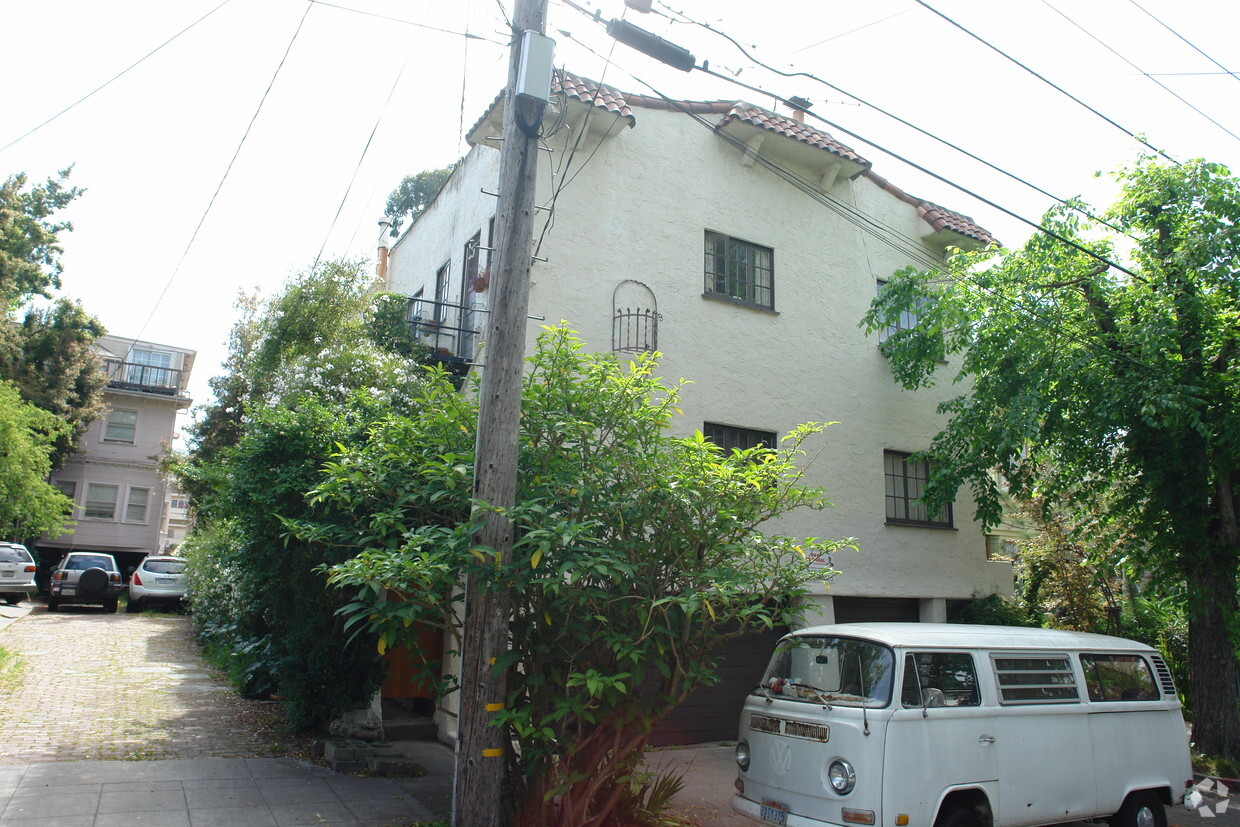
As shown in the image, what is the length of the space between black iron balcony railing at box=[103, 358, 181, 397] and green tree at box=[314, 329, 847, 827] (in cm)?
3095

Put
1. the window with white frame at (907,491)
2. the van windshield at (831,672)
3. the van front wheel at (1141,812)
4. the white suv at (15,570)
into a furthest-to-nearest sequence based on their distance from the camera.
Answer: the white suv at (15,570)
the window with white frame at (907,491)
the van front wheel at (1141,812)
the van windshield at (831,672)

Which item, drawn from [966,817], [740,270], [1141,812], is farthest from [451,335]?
[1141,812]

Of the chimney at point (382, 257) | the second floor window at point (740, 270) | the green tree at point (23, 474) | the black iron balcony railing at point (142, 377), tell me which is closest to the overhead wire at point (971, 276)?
the second floor window at point (740, 270)

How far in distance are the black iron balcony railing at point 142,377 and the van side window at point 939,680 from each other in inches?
1332

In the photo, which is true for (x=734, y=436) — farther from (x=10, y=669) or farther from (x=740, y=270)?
(x=10, y=669)

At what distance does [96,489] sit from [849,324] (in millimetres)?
30607

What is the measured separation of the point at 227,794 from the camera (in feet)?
21.9

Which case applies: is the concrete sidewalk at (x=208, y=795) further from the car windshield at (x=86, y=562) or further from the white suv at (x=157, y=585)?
the car windshield at (x=86, y=562)

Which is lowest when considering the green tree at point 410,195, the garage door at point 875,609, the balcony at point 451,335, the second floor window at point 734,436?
the garage door at point 875,609

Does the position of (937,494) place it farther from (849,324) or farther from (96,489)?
(96,489)

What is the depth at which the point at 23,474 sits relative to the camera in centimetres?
1927

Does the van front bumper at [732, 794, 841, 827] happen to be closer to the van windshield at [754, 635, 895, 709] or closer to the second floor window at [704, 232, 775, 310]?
the van windshield at [754, 635, 895, 709]

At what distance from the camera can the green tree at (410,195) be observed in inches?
1307

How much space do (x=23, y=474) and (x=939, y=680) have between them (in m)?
21.0
